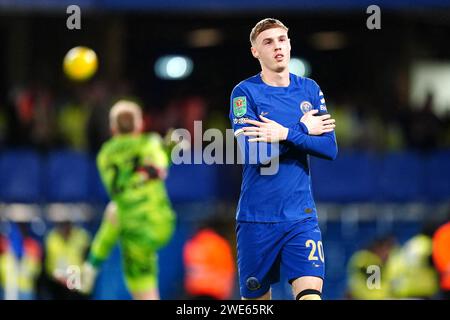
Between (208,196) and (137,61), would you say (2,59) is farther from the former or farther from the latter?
(208,196)

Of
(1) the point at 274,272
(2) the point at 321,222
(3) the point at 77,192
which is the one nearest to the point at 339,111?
(2) the point at 321,222

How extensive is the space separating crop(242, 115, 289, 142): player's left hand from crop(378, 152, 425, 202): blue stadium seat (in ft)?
28.0

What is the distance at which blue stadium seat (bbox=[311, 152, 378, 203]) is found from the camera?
1605cm

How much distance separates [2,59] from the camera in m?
20.9

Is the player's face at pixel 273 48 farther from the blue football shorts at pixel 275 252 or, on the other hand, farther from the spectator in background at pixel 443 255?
the spectator in background at pixel 443 255

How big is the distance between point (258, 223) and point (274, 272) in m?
0.34

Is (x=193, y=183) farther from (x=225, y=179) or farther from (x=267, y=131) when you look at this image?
(x=267, y=131)

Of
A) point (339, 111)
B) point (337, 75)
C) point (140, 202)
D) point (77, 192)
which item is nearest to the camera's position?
point (140, 202)

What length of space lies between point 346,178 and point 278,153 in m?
8.53

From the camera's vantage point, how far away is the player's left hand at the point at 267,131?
298 inches

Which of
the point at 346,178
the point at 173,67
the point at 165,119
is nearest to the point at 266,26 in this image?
the point at 346,178

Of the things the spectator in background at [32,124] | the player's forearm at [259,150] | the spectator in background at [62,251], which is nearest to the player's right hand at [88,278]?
the spectator in background at [62,251]

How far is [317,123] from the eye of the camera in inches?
301

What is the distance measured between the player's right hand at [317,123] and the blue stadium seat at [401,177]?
8.40 meters
